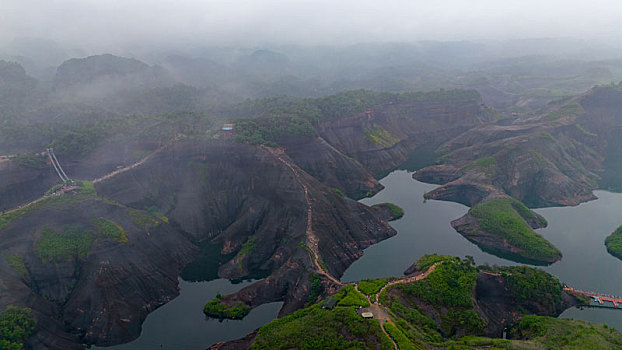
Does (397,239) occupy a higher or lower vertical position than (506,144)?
lower

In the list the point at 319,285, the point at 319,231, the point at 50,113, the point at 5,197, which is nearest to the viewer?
the point at 319,285

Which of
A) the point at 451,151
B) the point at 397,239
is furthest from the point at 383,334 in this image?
the point at 451,151

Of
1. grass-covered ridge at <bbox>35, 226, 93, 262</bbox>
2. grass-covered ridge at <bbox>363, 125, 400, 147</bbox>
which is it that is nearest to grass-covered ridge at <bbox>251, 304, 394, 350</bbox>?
grass-covered ridge at <bbox>35, 226, 93, 262</bbox>

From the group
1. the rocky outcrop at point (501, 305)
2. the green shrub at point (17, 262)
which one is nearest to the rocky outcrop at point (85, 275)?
the green shrub at point (17, 262)

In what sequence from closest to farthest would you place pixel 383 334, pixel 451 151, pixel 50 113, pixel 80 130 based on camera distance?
1. pixel 383 334
2. pixel 80 130
3. pixel 451 151
4. pixel 50 113

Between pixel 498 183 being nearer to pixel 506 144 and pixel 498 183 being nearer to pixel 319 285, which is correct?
pixel 506 144

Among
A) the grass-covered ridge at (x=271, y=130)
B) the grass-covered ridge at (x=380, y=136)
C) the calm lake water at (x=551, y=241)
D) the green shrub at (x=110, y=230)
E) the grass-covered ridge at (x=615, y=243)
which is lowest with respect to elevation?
the calm lake water at (x=551, y=241)

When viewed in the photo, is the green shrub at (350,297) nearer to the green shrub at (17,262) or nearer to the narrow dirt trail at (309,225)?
the narrow dirt trail at (309,225)
